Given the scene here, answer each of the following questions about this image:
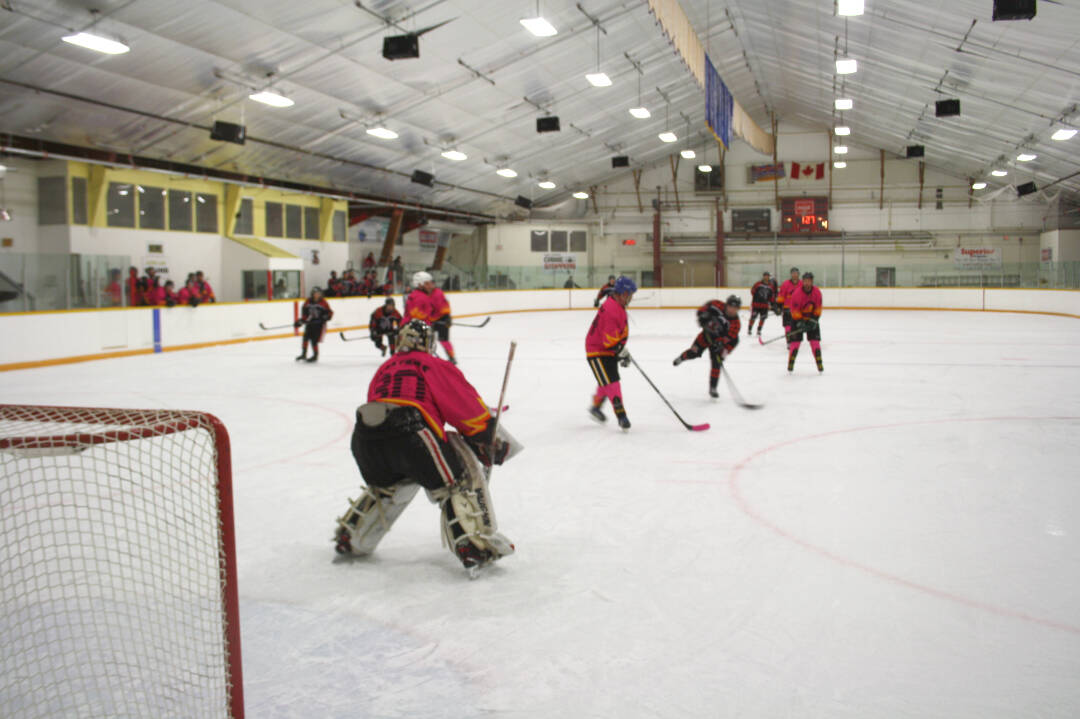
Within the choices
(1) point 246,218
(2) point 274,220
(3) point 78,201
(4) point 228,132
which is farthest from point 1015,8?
(2) point 274,220

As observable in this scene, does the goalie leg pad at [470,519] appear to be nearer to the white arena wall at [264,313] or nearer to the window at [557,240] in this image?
the white arena wall at [264,313]

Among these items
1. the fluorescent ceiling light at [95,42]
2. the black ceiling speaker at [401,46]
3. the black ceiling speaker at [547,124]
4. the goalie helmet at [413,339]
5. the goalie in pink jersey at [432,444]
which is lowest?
the goalie in pink jersey at [432,444]

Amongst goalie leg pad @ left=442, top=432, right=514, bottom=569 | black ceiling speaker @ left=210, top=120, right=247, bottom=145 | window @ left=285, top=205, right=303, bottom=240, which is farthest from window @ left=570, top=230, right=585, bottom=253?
goalie leg pad @ left=442, top=432, right=514, bottom=569

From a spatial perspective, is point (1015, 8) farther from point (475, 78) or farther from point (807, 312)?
point (475, 78)

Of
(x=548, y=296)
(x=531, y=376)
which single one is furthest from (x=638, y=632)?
(x=548, y=296)

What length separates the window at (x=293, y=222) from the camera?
22.0 m

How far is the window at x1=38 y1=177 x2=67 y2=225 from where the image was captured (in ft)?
51.2

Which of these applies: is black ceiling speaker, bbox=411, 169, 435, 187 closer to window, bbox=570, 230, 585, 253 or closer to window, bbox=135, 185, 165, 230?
window, bbox=135, 185, 165, 230

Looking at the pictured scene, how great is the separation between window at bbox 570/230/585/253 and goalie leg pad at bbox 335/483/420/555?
30.1 m

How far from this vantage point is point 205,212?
63.0 feet

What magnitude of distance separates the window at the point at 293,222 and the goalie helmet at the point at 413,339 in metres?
19.9

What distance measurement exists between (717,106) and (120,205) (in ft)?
40.2

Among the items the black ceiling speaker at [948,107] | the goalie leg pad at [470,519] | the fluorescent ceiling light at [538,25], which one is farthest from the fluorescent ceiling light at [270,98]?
the black ceiling speaker at [948,107]

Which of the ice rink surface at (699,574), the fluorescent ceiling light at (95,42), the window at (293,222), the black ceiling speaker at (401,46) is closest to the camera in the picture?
the ice rink surface at (699,574)
